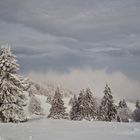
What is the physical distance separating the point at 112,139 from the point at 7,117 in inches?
767

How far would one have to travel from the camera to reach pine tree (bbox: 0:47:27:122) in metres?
34.1

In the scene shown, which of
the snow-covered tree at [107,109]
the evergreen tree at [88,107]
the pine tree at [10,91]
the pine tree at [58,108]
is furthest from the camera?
the pine tree at [58,108]

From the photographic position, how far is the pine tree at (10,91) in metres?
34.1

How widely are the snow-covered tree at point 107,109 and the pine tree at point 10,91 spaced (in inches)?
1335

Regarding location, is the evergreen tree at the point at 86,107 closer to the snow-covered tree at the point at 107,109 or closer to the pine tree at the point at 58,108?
the snow-covered tree at the point at 107,109

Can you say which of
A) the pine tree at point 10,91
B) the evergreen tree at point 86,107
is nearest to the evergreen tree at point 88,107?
the evergreen tree at point 86,107

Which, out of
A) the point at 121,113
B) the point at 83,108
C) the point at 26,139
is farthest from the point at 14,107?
the point at 121,113

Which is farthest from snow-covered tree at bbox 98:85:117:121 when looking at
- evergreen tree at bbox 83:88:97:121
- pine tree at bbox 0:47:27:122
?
pine tree at bbox 0:47:27:122

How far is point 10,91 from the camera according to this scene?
1391 inches

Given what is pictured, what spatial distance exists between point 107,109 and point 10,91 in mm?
36063

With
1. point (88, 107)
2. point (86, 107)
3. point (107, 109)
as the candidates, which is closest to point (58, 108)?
point (86, 107)

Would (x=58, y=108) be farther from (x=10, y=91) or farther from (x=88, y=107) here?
(x=10, y=91)

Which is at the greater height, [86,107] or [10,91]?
[10,91]

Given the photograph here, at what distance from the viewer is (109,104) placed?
68375 millimetres
